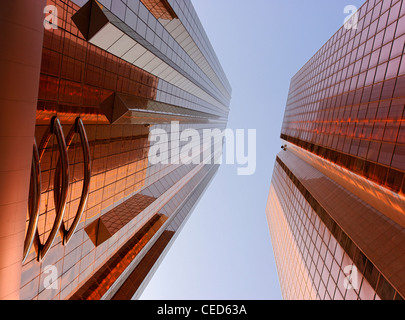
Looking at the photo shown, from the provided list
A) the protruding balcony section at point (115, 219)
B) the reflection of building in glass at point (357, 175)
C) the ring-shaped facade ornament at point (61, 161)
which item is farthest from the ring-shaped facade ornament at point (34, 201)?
Result: the reflection of building in glass at point (357, 175)

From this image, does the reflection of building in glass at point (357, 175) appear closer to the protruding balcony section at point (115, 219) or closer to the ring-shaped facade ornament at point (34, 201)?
the ring-shaped facade ornament at point (34, 201)

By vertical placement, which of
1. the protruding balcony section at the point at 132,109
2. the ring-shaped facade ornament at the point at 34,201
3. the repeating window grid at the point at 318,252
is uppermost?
the protruding balcony section at the point at 132,109

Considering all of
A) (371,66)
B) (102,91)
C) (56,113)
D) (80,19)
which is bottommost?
(56,113)

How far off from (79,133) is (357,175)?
28032mm

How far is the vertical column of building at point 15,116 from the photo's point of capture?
32.7 feet

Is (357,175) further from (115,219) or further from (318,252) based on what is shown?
(115,219)

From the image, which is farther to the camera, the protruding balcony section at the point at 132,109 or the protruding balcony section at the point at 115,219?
the protruding balcony section at the point at 115,219

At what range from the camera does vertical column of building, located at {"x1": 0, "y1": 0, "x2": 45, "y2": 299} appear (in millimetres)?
9953

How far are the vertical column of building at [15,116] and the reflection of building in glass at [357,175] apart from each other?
22.9 meters

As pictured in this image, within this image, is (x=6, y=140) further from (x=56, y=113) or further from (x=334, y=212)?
(x=334, y=212)
